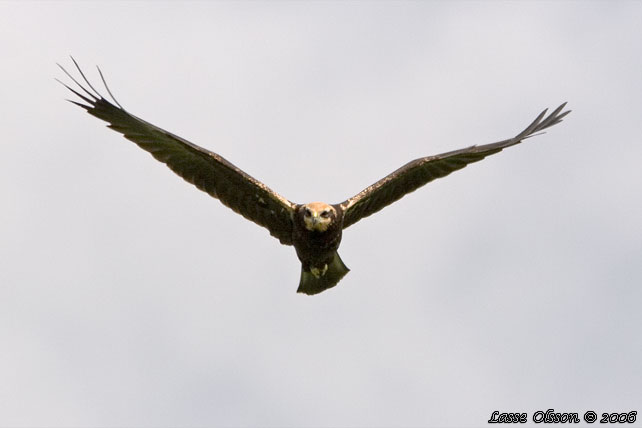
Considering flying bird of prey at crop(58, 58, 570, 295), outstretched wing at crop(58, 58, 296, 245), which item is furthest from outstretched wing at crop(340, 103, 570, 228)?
outstretched wing at crop(58, 58, 296, 245)

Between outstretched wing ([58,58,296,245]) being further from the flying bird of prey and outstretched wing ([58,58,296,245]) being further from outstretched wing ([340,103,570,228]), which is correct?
outstretched wing ([340,103,570,228])

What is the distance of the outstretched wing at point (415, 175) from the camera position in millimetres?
16562

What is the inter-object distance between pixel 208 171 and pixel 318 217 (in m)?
1.88

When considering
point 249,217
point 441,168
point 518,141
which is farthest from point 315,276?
point 518,141

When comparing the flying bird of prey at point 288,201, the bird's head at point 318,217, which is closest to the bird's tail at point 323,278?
the flying bird of prey at point 288,201

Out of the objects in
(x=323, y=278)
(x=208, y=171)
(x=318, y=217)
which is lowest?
(x=323, y=278)

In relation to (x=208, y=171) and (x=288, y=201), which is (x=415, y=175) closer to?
(x=288, y=201)

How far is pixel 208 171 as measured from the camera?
54.4ft

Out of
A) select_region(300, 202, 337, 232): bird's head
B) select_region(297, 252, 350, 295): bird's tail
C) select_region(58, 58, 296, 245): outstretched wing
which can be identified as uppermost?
select_region(58, 58, 296, 245): outstretched wing

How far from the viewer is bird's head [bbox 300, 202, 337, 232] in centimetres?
1567

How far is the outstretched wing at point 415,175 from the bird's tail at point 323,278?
0.68m

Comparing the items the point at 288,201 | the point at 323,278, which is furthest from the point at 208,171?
the point at 323,278

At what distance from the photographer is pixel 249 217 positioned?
16.9m

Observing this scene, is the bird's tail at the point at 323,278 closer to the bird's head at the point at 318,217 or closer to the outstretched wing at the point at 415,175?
the outstretched wing at the point at 415,175
